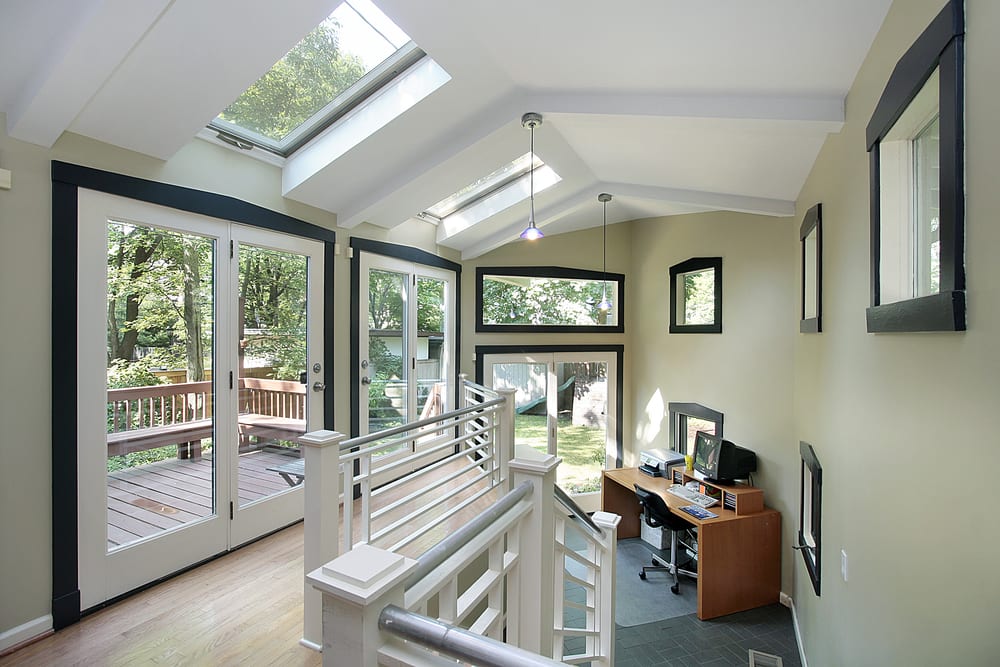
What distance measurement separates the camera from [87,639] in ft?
6.43

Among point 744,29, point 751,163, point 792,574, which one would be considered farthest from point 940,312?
point 792,574

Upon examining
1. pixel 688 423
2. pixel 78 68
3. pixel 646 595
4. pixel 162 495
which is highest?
pixel 78 68

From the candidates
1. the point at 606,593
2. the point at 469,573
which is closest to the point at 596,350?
the point at 469,573

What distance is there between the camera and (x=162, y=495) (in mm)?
2475

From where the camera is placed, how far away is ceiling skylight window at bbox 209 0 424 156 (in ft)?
7.58

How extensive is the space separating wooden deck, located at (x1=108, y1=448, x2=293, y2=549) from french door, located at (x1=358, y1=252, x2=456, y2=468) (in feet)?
3.98

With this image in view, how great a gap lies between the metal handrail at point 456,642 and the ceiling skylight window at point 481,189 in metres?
3.60

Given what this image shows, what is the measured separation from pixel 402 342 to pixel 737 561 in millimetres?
3552

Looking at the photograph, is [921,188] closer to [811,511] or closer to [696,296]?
[811,511]

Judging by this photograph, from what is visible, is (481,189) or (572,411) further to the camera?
(572,411)

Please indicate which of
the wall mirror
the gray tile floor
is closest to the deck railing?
the gray tile floor

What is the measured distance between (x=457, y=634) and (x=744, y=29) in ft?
7.02

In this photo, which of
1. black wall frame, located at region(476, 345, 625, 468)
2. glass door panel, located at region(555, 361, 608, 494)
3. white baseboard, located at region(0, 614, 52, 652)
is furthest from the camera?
glass door panel, located at region(555, 361, 608, 494)

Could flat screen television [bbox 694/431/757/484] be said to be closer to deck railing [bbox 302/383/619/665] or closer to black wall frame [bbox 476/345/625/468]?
black wall frame [bbox 476/345/625/468]
